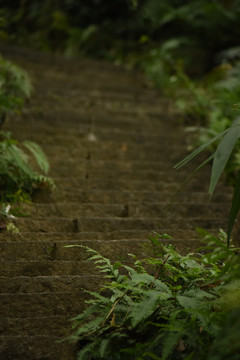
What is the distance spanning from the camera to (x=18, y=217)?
244 cm

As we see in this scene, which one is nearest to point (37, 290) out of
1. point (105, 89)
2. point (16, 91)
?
point (16, 91)

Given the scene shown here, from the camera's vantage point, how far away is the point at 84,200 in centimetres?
298

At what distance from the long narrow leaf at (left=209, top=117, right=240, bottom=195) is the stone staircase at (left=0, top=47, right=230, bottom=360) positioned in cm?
23

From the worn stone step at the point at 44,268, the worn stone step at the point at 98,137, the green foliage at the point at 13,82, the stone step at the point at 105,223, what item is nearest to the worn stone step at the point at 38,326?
the worn stone step at the point at 44,268

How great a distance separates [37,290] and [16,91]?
11.1 feet

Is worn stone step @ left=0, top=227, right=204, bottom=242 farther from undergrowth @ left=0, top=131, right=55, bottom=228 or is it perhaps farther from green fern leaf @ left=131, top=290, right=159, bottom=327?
green fern leaf @ left=131, top=290, right=159, bottom=327

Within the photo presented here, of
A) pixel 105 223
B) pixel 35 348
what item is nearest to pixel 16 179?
pixel 105 223

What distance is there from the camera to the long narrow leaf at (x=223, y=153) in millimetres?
1334

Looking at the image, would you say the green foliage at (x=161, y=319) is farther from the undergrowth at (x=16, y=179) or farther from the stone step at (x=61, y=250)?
the undergrowth at (x=16, y=179)

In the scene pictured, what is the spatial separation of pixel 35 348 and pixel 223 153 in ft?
3.66

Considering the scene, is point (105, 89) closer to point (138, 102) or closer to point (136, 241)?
point (138, 102)

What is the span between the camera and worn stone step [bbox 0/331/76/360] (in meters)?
1.43

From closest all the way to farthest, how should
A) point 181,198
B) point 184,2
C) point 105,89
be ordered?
point 181,198 → point 105,89 → point 184,2

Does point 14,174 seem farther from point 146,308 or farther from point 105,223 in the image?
point 146,308
